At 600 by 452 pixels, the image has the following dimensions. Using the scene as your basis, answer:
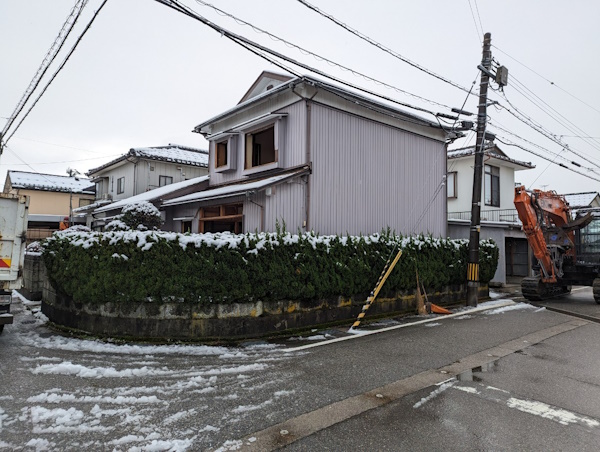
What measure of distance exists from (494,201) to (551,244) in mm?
8556

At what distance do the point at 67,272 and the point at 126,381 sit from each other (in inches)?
140

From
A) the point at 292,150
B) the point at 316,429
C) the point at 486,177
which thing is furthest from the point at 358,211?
the point at 486,177

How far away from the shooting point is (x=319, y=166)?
1138 cm

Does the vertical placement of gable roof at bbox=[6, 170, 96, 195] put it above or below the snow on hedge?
above

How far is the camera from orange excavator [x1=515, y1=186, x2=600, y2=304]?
12375 millimetres

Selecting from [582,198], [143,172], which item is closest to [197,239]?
[143,172]

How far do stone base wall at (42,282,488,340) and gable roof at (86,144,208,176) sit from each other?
604 inches

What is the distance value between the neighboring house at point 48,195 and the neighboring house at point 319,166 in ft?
73.6

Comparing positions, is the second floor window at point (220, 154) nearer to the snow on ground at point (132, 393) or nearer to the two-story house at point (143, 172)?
the two-story house at point (143, 172)

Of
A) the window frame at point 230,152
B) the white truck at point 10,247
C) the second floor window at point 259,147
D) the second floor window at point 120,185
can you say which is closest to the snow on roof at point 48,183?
the second floor window at point 120,185

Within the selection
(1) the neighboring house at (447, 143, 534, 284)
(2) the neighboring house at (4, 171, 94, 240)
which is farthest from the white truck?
(2) the neighboring house at (4, 171, 94, 240)

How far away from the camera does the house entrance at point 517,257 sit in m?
18.6

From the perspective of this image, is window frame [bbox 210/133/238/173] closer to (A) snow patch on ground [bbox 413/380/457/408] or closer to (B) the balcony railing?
(A) snow patch on ground [bbox 413/380/457/408]

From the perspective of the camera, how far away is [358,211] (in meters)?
12.3
